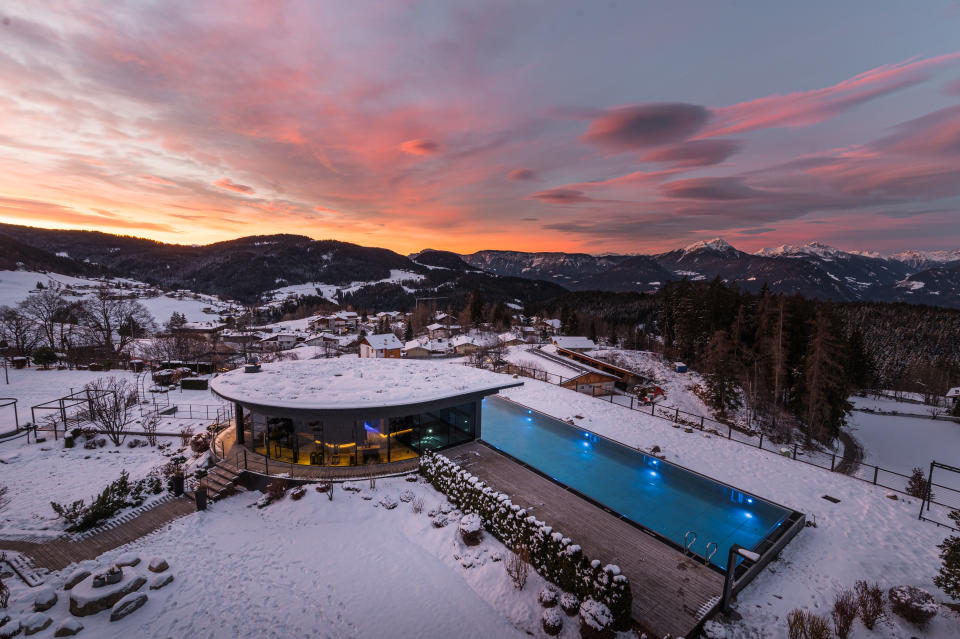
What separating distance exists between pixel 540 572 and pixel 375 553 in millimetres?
4602

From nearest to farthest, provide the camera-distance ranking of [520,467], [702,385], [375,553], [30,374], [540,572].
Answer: [540,572], [375,553], [520,467], [30,374], [702,385]

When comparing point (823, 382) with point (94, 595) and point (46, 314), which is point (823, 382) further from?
point (46, 314)

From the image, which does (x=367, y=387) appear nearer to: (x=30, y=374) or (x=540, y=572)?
(x=540, y=572)

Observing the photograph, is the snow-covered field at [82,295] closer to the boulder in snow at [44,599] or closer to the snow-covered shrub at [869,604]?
the boulder in snow at [44,599]

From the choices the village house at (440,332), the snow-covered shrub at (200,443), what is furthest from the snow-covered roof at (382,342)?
the snow-covered shrub at (200,443)

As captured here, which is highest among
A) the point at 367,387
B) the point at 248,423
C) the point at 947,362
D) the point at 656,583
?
the point at 367,387

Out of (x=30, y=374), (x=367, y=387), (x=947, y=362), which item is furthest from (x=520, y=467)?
(x=947, y=362)

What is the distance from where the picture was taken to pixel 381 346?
166ft

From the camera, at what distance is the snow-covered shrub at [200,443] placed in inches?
634

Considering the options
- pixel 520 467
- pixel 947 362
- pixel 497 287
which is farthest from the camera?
pixel 497 287

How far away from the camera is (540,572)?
924 cm

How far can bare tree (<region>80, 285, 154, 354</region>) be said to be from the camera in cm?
4559

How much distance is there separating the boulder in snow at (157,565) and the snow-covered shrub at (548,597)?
9.43 metres

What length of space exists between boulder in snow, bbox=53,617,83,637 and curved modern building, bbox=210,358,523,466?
20.3 feet
